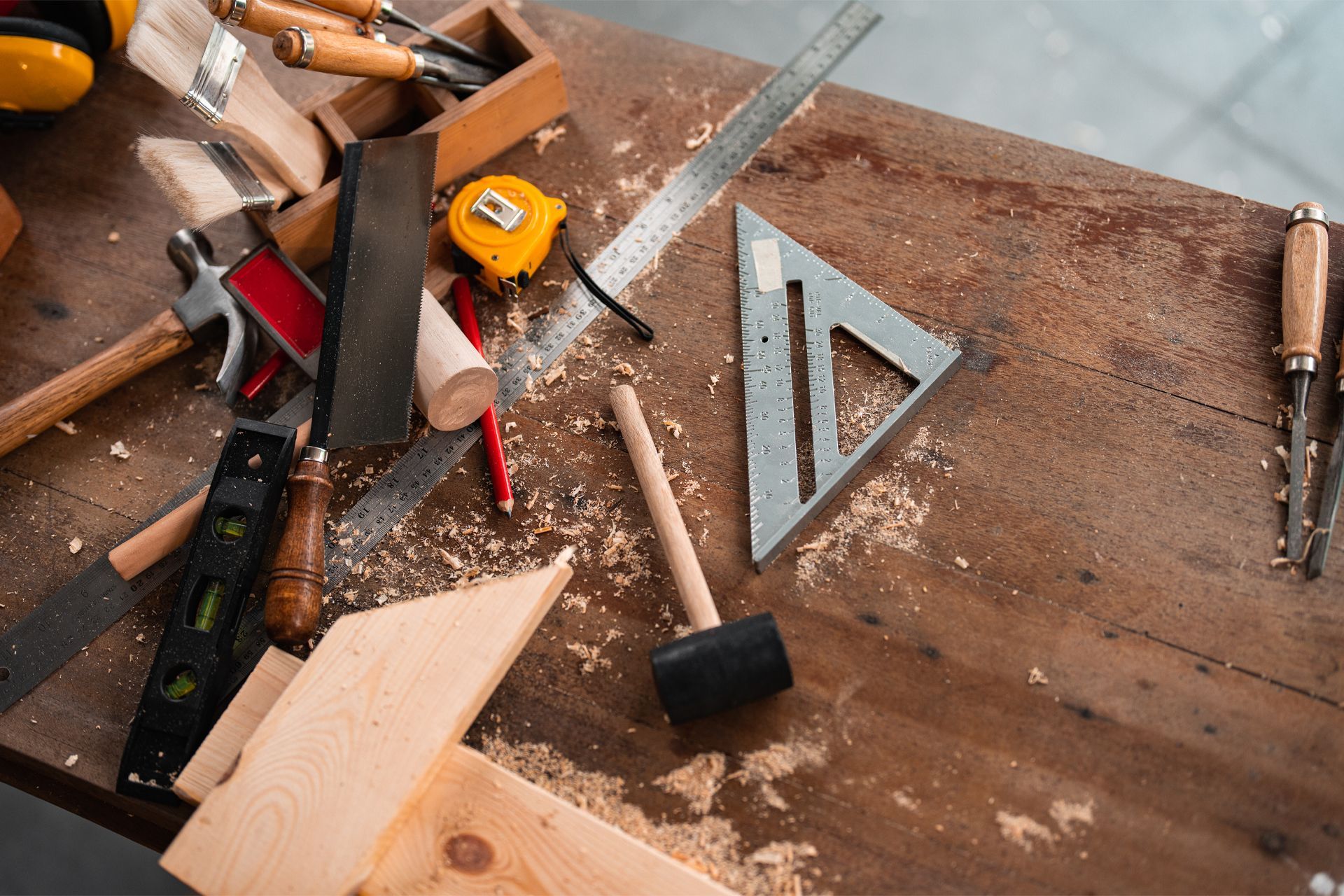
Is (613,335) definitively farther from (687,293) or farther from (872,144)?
(872,144)

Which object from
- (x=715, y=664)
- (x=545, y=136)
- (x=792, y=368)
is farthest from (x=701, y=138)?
(x=715, y=664)

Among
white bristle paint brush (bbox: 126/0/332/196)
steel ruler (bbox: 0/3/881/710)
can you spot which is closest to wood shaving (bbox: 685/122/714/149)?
steel ruler (bbox: 0/3/881/710)

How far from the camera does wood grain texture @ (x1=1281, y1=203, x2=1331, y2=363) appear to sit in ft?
5.22

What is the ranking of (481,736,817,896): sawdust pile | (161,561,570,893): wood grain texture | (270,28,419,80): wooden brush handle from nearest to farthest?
(161,561,570,893): wood grain texture → (481,736,817,896): sawdust pile → (270,28,419,80): wooden brush handle

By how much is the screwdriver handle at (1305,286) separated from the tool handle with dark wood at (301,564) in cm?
179

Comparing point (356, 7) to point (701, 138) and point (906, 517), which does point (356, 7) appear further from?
point (906, 517)

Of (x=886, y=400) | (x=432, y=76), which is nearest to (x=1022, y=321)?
(x=886, y=400)

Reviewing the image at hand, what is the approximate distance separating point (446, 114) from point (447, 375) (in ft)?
1.94

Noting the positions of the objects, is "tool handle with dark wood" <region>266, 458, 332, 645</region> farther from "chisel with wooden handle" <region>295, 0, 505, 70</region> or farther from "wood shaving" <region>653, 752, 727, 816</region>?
"chisel with wooden handle" <region>295, 0, 505, 70</region>

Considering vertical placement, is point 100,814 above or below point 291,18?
below

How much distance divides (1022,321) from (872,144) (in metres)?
0.52

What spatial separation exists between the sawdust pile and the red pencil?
1.42 feet

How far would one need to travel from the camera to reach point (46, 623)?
1573 millimetres

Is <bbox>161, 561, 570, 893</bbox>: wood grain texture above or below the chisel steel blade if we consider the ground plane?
below
